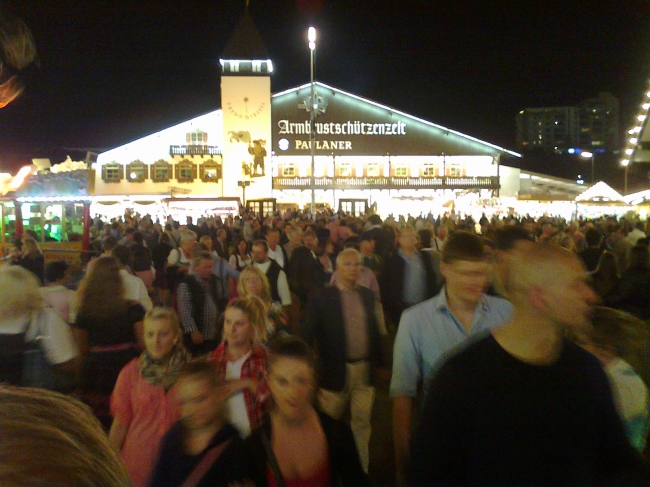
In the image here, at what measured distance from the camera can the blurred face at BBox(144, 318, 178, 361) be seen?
12.3ft

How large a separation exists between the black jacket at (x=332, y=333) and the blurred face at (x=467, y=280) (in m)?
1.41

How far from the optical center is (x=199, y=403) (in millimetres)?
2578

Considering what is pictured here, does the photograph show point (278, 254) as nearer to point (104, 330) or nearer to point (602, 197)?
point (104, 330)

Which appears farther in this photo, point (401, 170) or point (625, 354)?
point (401, 170)

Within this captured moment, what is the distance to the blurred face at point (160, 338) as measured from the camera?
12.3 ft

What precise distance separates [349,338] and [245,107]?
38.9 m

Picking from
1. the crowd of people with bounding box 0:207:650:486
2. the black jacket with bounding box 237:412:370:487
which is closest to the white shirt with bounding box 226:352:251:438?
the crowd of people with bounding box 0:207:650:486

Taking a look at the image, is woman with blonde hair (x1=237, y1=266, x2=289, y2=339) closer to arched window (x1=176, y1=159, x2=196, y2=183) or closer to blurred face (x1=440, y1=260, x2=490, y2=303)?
blurred face (x1=440, y1=260, x2=490, y2=303)

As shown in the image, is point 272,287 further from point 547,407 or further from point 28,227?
point 28,227

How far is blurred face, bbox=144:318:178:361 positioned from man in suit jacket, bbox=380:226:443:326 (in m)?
3.17

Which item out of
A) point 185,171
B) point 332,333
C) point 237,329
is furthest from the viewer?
point 185,171

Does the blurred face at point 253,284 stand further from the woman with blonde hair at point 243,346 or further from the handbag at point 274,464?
the handbag at point 274,464

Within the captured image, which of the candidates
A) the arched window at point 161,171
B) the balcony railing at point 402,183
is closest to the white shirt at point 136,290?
the balcony railing at point 402,183

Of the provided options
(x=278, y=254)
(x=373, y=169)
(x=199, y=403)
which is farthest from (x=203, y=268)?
(x=373, y=169)
